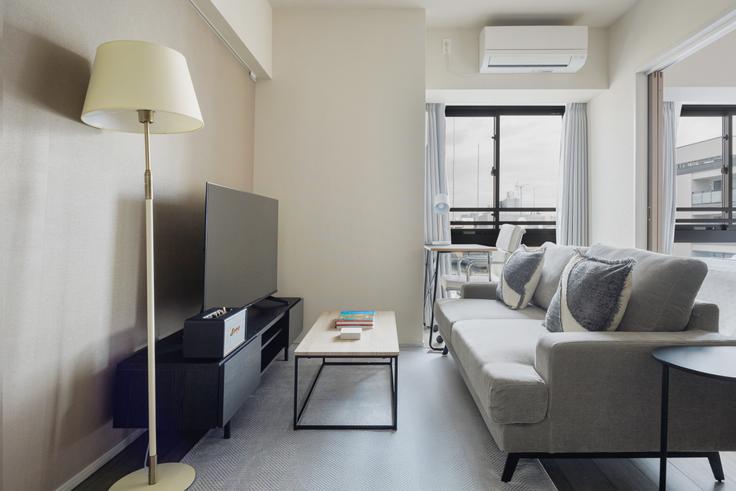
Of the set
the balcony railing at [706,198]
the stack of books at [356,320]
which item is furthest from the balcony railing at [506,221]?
the stack of books at [356,320]

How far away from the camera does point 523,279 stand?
2.72 metres

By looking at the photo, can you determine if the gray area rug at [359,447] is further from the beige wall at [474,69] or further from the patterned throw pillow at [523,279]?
the beige wall at [474,69]

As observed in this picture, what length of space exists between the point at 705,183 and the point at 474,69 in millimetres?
2727

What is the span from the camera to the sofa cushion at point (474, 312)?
8.34 feet

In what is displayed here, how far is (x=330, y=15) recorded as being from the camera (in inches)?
136

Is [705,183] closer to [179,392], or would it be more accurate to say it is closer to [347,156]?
[347,156]

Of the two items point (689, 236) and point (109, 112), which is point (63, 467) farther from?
point (689, 236)

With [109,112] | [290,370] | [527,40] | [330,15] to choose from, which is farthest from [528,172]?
[109,112]

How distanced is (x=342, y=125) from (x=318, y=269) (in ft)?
4.24

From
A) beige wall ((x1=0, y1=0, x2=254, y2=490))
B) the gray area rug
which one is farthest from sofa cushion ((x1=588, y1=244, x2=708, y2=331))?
beige wall ((x1=0, y1=0, x2=254, y2=490))

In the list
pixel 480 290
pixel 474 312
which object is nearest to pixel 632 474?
pixel 474 312

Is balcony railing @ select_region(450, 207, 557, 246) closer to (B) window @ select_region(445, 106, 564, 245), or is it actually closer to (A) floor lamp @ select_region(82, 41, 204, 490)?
(B) window @ select_region(445, 106, 564, 245)

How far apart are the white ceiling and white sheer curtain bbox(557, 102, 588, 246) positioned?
895mm

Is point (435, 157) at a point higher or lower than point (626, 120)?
lower
